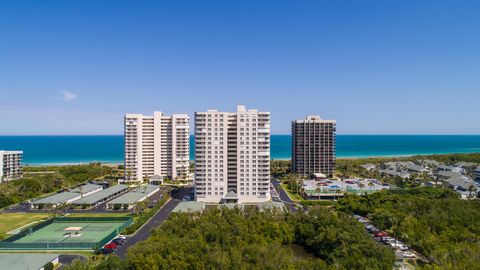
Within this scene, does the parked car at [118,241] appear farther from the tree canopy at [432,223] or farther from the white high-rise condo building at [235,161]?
the tree canopy at [432,223]

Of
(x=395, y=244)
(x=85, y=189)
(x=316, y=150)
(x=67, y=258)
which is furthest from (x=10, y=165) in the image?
(x=395, y=244)

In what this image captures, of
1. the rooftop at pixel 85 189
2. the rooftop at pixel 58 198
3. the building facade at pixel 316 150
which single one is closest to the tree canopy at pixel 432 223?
the building facade at pixel 316 150

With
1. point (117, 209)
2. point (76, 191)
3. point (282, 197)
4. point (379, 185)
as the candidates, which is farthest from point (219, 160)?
point (379, 185)

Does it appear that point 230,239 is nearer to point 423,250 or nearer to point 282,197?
point 423,250

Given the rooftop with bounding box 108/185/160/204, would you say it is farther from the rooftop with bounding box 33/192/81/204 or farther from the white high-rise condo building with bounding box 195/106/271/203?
the white high-rise condo building with bounding box 195/106/271/203

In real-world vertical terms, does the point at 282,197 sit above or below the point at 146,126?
below

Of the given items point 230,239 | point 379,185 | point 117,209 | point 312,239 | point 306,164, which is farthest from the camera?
point 306,164
